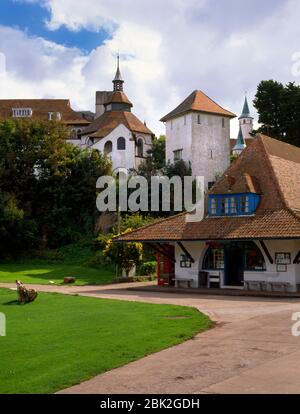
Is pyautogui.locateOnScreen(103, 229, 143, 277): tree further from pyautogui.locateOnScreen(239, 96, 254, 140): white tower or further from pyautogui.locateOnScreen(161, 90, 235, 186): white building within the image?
pyautogui.locateOnScreen(239, 96, 254, 140): white tower

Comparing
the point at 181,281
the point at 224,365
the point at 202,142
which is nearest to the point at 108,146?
the point at 202,142

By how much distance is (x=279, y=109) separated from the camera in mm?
54000

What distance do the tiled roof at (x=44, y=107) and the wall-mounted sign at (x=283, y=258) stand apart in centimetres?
4661

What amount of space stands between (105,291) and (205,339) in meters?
14.4

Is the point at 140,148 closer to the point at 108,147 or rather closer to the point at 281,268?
the point at 108,147

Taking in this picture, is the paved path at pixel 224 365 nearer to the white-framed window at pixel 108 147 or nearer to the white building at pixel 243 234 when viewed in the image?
the white building at pixel 243 234

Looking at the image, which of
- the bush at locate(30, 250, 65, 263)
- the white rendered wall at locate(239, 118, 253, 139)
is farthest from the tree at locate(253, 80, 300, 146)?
the white rendered wall at locate(239, 118, 253, 139)

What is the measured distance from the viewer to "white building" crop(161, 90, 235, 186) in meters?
56.2

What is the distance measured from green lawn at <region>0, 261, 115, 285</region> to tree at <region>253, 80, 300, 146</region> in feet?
69.6
